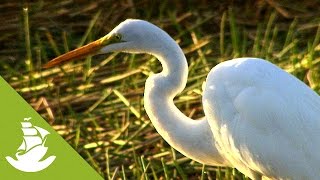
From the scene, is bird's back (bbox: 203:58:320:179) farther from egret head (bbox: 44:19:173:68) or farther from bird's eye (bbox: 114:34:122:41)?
bird's eye (bbox: 114:34:122:41)

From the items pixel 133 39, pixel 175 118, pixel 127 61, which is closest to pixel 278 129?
pixel 175 118

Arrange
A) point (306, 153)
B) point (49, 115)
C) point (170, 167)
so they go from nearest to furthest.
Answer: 1. point (306, 153)
2. point (170, 167)
3. point (49, 115)

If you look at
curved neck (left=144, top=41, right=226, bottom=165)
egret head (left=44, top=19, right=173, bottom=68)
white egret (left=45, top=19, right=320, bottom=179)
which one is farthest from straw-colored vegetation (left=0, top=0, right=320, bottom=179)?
→ egret head (left=44, top=19, right=173, bottom=68)

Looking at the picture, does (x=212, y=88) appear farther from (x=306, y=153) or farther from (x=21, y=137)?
(x=21, y=137)

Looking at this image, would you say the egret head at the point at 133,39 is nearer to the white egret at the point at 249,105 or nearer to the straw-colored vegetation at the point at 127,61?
the white egret at the point at 249,105

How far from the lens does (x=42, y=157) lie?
5.55 meters

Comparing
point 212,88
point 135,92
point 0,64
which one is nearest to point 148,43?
point 212,88

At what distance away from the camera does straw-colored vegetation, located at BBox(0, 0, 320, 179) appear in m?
6.66

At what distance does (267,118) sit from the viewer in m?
5.35

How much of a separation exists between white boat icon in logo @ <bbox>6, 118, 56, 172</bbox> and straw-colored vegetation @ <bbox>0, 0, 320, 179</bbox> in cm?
58

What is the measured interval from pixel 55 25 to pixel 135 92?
58.0 inches

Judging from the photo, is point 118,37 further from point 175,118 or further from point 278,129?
point 278,129

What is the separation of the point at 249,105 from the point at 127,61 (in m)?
2.48

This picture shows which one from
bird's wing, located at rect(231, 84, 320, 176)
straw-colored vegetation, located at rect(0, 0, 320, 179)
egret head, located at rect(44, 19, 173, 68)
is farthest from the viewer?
straw-colored vegetation, located at rect(0, 0, 320, 179)
